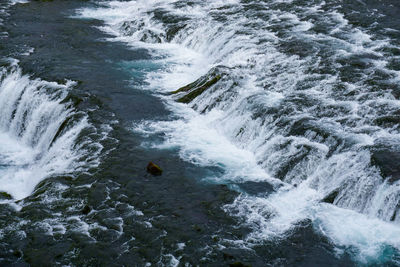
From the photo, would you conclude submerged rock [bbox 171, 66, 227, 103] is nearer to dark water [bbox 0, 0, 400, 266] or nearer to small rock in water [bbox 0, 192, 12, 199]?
dark water [bbox 0, 0, 400, 266]

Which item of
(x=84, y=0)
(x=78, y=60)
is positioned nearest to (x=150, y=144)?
(x=78, y=60)

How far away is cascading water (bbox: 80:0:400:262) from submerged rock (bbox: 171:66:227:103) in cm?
5

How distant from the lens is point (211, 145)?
1478 cm

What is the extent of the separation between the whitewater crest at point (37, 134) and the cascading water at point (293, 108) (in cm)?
238

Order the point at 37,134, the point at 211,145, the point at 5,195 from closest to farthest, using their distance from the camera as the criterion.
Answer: the point at 5,195 → the point at 211,145 → the point at 37,134

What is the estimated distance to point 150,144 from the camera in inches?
575

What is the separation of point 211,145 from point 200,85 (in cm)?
351

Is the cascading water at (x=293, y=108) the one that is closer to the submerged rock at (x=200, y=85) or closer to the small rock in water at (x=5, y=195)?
the submerged rock at (x=200, y=85)

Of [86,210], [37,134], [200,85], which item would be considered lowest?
[37,134]

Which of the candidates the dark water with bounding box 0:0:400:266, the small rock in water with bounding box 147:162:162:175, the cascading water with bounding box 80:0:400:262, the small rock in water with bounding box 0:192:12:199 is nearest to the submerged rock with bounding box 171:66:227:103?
the cascading water with bounding box 80:0:400:262

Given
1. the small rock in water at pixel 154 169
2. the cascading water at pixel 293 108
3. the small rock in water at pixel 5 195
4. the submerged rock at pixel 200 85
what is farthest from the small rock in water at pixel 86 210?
the submerged rock at pixel 200 85

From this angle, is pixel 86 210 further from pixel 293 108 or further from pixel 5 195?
pixel 293 108

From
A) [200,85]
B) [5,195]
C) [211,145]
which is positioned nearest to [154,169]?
[211,145]

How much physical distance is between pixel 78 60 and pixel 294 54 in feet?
30.4
